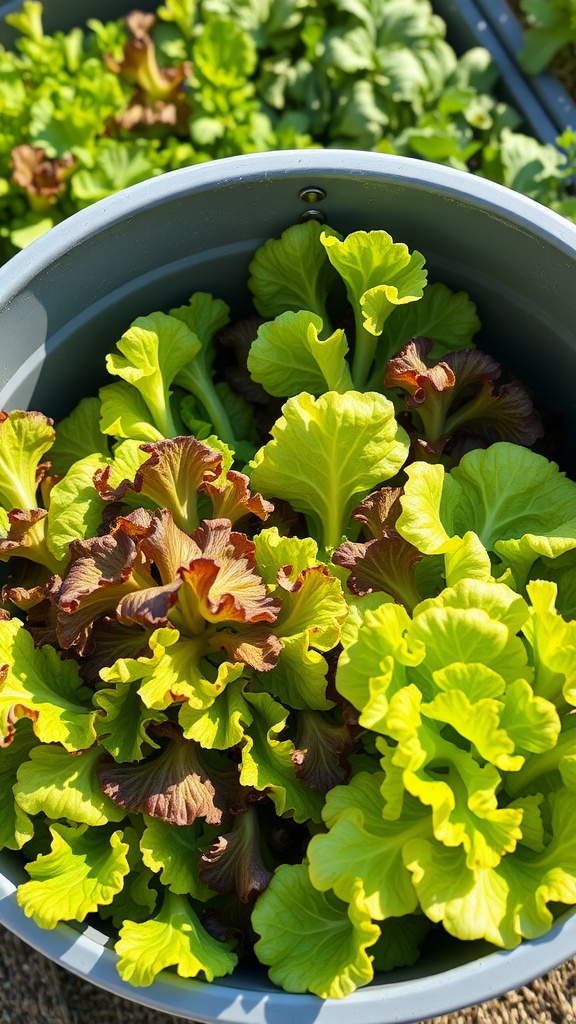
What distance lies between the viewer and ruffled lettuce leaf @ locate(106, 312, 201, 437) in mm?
1057

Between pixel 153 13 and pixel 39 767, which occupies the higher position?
pixel 153 13

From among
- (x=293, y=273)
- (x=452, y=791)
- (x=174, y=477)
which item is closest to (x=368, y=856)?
(x=452, y=791)

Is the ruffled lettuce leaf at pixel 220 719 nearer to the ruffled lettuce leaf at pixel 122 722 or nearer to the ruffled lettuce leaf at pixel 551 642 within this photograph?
the ruffled lettuce leaf at pixel 122 722

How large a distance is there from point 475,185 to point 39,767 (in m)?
0.80

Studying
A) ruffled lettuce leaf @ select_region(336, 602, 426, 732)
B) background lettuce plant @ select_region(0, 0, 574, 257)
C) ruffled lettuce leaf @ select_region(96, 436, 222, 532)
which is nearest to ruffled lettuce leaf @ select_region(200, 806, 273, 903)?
ruffled lettuce leaf @ select_region(336, 602, 426, 732)

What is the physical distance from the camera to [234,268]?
3.82ft

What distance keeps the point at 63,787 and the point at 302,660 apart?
28cm

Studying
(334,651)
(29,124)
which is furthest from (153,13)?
(334,651)

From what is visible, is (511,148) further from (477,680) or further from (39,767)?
(39,767)

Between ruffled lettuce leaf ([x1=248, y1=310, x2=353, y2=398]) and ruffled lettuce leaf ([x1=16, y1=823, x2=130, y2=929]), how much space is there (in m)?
0.56

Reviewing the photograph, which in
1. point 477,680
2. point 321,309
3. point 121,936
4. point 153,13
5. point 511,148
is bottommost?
point 121,936

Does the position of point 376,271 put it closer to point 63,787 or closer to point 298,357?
point 298,357

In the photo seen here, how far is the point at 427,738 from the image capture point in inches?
31.9

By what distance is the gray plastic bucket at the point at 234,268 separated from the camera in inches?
34.7
